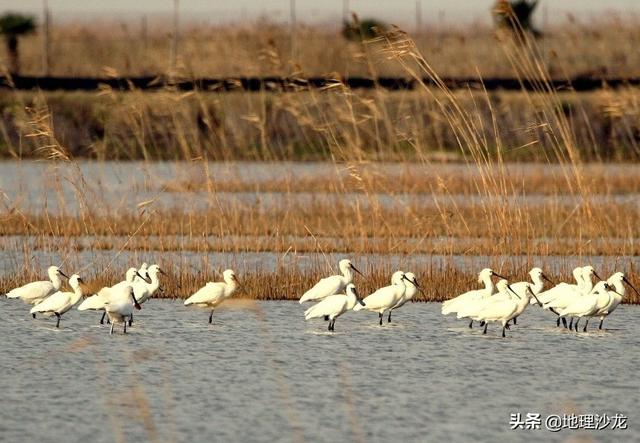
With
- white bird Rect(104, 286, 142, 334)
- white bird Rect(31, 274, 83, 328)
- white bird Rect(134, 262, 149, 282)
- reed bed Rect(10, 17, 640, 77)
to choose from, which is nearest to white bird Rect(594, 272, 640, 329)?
white bird Rect(104, 286, 142, 334)

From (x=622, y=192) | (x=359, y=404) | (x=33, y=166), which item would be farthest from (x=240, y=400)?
(x=33, y=166)

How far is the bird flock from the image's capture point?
35.9 ft

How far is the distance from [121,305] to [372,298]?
204cm

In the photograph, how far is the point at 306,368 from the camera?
31.8ft

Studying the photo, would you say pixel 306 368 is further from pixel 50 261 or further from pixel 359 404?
pixel 50 261

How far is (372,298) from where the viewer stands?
11.4 metres

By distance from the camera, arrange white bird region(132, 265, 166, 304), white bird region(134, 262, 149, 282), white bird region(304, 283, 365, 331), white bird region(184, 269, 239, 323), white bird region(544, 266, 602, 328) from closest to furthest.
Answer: white bird region(304, 283, 365, 331), white bird region(544, 266, 602, 328), white bird region(184, 269, 239, 323), white bird region(132, 265, 166, 304), white bird region(134, 262, 149, 282)

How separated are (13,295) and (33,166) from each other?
19.6 metres

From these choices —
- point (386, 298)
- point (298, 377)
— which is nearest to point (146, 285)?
point (386, 298)

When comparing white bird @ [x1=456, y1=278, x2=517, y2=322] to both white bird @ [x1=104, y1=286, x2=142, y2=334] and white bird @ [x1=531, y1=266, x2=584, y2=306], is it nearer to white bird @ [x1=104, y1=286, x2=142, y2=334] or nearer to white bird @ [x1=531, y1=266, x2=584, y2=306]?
white bird @ [x1=531, y1=266, x2=584, y2=306]

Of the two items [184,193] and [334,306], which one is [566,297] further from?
[184,193]

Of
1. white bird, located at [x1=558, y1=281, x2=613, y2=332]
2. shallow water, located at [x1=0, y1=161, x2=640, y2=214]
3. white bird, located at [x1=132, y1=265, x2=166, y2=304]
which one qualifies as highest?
white bird, located at [x1=558, y1=281, x2=613, y2=332]

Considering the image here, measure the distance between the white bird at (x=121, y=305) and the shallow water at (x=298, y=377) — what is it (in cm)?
15

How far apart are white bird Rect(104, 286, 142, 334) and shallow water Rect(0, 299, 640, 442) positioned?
0.15m
